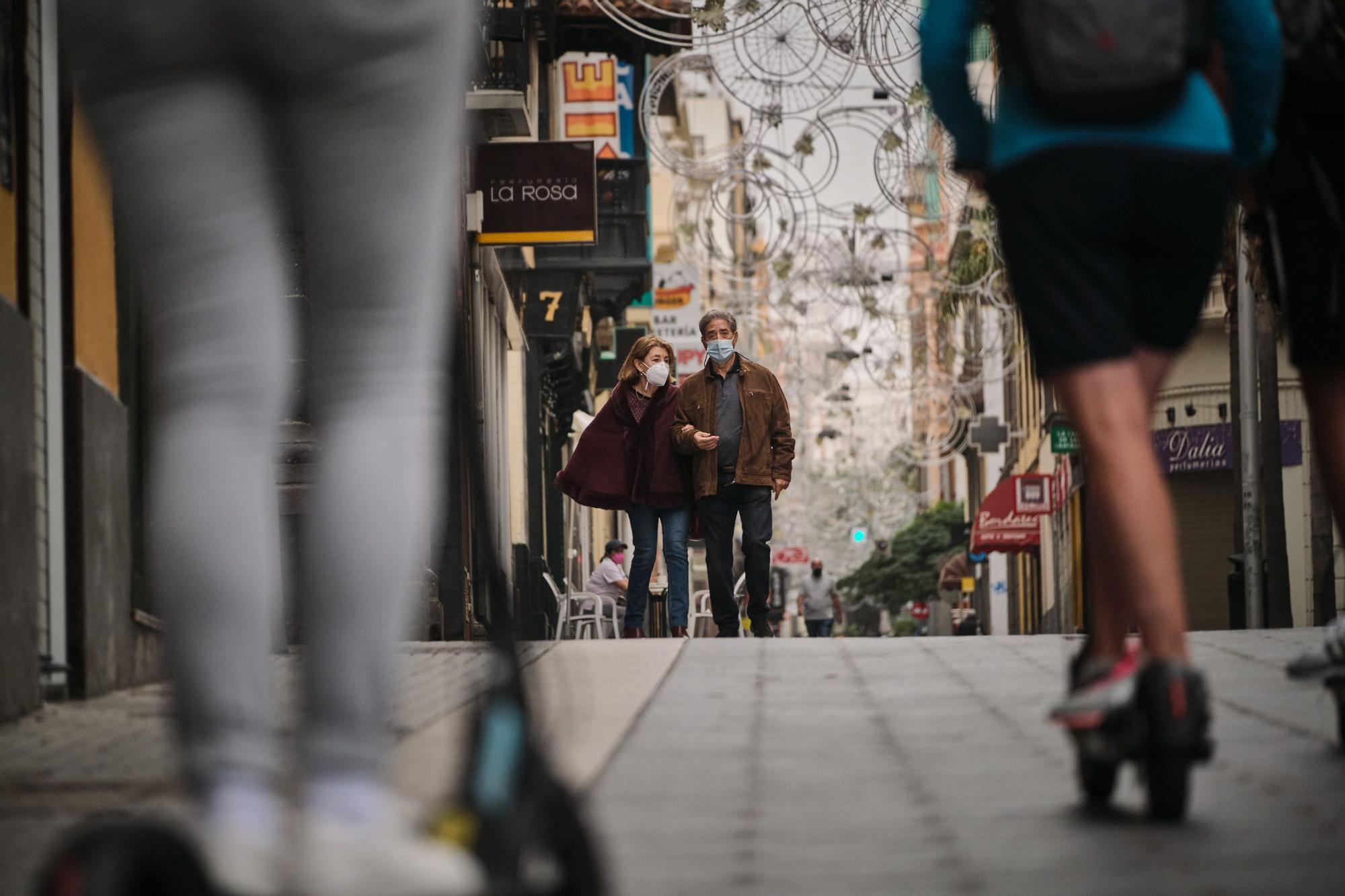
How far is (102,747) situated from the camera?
5.75m

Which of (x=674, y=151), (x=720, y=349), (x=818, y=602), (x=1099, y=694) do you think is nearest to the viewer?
(x=1099, y=694)

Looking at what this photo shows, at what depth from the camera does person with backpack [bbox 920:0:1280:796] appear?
3900 millimetres

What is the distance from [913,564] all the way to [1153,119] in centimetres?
7606

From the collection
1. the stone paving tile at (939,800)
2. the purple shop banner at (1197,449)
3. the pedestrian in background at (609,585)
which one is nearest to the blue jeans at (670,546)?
the stone paving tile at (939,800)

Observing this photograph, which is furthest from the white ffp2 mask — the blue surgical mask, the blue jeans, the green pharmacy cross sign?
the green pharmacy cross sign

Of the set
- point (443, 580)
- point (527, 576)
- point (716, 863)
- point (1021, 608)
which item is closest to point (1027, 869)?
point (716, 863)

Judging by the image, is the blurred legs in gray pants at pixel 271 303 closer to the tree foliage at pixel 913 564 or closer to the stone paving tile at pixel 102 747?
the stone paving tile at pixel 102 747

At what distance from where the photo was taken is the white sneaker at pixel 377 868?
7.09 ft

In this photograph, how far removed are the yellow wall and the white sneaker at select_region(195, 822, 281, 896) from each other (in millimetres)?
6371

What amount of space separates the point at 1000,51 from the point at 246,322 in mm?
2004

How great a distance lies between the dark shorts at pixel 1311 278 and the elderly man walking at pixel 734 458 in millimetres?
7342

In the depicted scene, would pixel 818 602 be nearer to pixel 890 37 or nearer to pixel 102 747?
pixel 890 37

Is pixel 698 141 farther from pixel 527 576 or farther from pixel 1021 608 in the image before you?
pixel 527 576

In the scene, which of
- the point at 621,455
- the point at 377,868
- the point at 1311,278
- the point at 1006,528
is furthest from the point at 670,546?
the point at 1006,528
